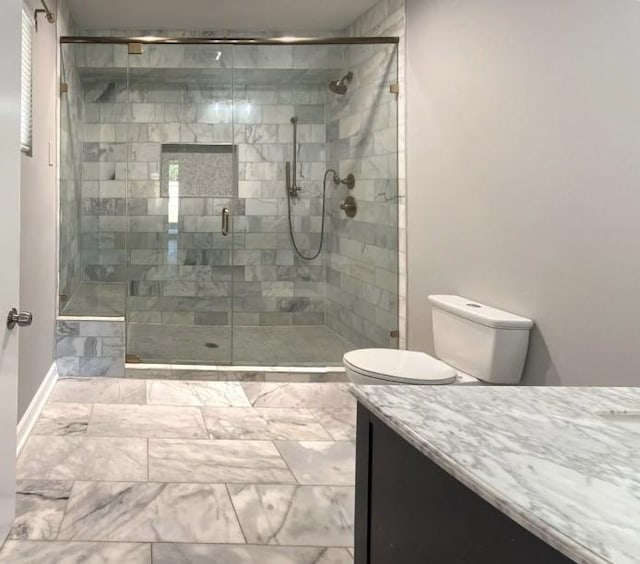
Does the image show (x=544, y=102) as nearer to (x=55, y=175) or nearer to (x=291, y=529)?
(x=291, y=529)

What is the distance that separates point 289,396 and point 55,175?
2049mm

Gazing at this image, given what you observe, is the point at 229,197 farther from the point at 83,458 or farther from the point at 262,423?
the point at 83,458

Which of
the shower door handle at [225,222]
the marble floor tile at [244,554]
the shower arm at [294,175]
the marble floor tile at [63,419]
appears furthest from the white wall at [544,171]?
the marble floor tile at [63,419]

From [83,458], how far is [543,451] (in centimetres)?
229

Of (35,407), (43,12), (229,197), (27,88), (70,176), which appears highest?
(43,12)

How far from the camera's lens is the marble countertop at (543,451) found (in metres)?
0.64

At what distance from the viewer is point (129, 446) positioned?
9.14 ft

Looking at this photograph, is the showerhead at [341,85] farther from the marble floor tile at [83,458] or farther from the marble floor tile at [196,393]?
the marble floor tile at [83,458]

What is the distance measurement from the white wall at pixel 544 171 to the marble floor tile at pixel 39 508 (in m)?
1.88

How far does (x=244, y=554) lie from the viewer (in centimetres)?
192

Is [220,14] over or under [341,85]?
over

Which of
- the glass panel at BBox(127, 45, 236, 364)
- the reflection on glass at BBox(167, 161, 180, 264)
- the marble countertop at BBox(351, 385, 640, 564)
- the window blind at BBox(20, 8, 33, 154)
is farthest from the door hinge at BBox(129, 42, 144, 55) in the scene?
the marble countertop at BBox(351, 385, 640, 564)

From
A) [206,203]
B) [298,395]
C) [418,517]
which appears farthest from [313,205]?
[418,517]

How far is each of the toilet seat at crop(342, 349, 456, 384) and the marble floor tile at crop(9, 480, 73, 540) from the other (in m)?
1.23
